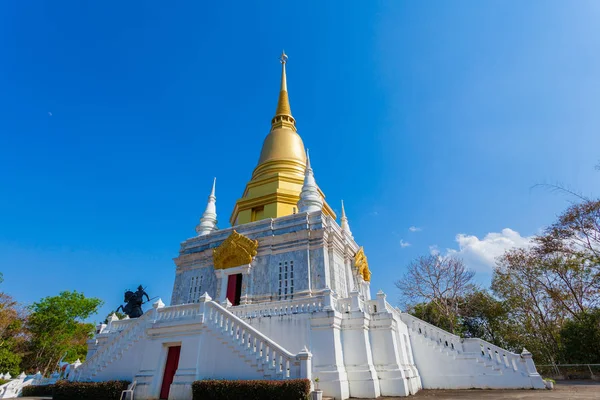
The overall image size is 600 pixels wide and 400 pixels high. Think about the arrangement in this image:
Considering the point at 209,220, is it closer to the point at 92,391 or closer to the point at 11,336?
the point at 92,391

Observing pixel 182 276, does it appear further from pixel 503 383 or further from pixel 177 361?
pixel 503 383

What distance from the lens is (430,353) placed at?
13906mm

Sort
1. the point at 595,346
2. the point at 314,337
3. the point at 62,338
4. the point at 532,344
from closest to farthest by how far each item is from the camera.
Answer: the point at 314,337 → the point at 595,346 → the point at 532,344 → the point at 62,338

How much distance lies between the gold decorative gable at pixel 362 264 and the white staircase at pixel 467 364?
584 centimetres

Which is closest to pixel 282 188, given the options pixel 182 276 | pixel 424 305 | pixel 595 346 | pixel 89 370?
pixel 182 276

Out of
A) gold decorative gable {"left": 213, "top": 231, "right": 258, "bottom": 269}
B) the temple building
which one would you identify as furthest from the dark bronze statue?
gold decorative gable {"left": 213, "top": 231, "right": 258, "bottom": 269}

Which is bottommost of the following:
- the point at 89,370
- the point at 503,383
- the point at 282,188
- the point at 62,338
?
the point at 503,383

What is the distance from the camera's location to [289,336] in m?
12.0

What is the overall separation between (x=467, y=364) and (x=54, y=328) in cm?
3624

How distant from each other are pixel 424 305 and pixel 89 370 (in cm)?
2547

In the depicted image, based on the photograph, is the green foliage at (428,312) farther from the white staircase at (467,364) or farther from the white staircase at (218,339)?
the white staircase at (218,339)

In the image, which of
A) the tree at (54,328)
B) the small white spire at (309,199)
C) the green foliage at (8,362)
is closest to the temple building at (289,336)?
the small white spire at (309,199)

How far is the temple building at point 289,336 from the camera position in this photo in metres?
10.7

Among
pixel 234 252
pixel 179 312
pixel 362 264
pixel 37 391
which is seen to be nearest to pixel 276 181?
pixel 234 252
